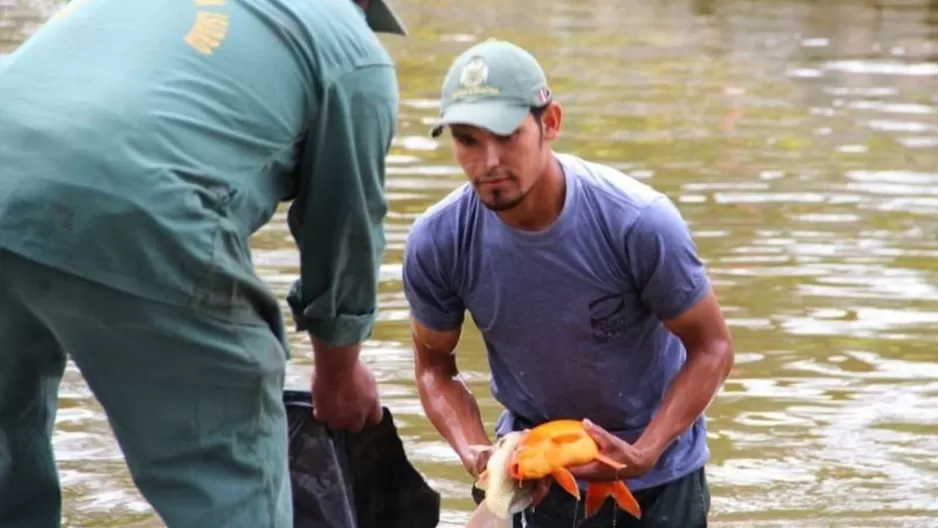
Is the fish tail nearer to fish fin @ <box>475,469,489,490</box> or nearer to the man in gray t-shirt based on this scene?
the man in gray t-shirt

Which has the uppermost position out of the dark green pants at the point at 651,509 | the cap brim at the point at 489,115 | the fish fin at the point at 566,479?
the cap brim at the point at 489,115

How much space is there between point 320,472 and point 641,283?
0.97 meters

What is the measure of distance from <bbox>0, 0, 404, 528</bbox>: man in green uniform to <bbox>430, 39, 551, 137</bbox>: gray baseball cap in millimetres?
432

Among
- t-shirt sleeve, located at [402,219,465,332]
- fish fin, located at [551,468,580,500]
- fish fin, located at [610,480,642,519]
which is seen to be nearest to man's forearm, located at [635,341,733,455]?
fish fin, located at [610,480,642,519]

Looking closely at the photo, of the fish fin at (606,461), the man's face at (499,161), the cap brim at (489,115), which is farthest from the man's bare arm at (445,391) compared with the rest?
the cap brim at (489,115)

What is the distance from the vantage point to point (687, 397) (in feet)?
15.4

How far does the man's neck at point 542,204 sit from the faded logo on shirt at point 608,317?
0.81 feet

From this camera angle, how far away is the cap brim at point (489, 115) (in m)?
4.39

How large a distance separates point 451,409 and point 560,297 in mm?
507

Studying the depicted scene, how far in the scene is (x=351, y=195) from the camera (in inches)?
156

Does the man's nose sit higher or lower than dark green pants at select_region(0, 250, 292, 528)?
higher

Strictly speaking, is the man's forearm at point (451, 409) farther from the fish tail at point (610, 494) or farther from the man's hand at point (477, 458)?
the fish tail at point (610, 494)

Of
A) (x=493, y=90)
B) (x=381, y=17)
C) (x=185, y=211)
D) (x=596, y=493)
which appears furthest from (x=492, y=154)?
(x=185, y=211)

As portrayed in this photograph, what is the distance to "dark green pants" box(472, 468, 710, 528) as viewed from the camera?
4969 mm
